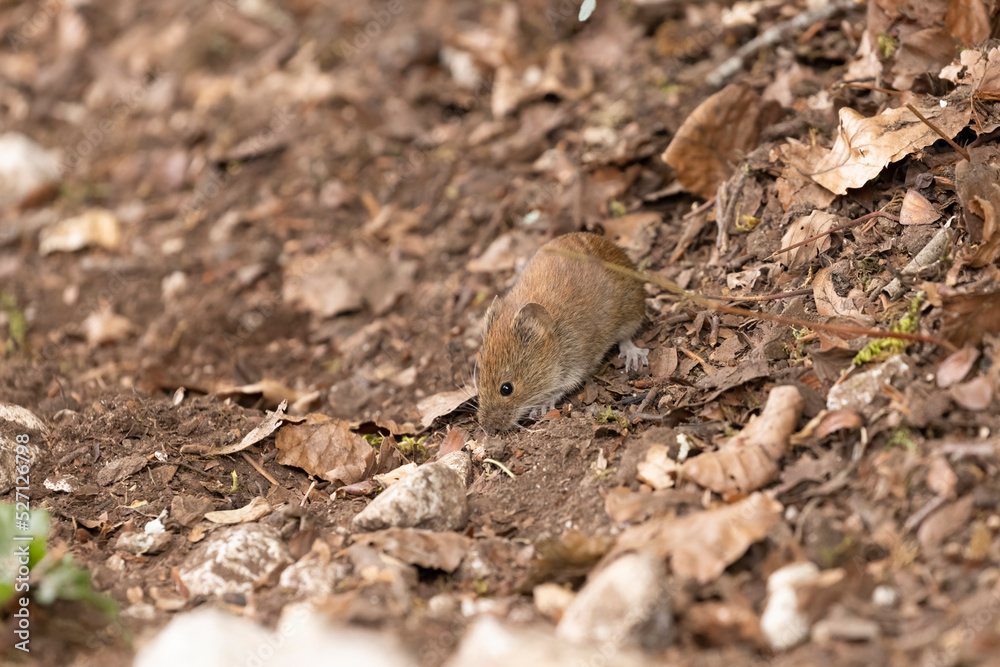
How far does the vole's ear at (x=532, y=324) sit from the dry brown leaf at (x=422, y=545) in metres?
1.67

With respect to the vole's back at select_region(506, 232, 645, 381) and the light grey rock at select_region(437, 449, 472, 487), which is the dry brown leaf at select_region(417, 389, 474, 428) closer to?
the light grey rock at select_region(437, 449, 472, 487)

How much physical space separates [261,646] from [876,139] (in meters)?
4.22

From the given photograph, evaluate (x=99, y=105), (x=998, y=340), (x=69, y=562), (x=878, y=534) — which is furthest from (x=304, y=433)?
(x=99, y=105)

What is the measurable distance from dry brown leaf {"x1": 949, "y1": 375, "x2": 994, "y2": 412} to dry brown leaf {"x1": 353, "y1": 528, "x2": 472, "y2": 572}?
2.21m

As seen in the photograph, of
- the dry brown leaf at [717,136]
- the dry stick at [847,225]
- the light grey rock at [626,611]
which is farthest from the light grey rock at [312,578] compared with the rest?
the dry brown leaf at [717,136]

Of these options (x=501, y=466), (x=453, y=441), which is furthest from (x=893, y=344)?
(x=453, y=441)

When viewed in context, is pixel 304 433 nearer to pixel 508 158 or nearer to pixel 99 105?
pixel 508 158

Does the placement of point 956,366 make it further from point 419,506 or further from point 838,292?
point 419,506

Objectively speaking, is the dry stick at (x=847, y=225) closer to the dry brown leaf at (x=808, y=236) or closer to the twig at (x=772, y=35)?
the dry brown leaf at (x=808, y=236)

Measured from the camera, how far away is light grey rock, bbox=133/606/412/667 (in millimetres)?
2805

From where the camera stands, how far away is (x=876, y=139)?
181 inches

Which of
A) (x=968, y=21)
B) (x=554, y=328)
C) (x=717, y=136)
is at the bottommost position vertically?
(x=554, y=328)

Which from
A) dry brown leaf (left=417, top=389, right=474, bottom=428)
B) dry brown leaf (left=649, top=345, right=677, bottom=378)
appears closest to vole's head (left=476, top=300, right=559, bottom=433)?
dry brown leaf (left=417, top=389, right=474, bottom=428)

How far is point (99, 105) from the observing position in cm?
1041
